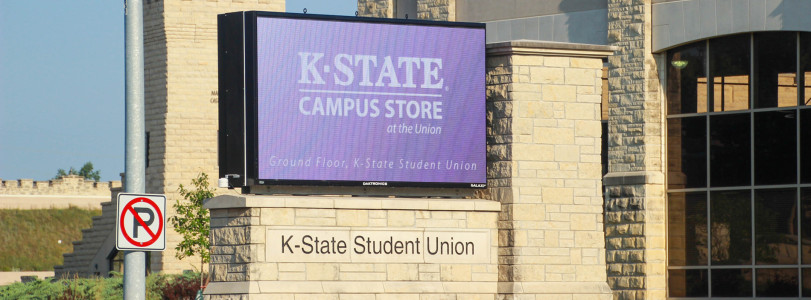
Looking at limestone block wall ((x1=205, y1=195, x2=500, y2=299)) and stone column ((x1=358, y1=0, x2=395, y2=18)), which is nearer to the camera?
limestone block wall ((x1=205, y1=195, x2=500, y2=299))

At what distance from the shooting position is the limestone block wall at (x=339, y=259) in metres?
17.0

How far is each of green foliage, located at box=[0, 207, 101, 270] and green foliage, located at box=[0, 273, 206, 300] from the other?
113 ft

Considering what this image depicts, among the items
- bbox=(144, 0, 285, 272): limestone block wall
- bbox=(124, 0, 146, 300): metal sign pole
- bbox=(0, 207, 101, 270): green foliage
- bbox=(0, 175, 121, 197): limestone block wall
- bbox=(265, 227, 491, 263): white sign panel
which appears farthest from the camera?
bbox=(0, 175, 121, 197): limestone block wall

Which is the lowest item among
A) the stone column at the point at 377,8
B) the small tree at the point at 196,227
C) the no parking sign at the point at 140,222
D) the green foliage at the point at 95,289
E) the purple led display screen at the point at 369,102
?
the green foliage at the point at 95,289

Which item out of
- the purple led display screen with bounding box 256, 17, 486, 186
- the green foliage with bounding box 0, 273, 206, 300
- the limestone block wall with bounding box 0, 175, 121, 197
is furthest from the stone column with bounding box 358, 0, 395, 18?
the limestone block wall with bounding box 0, 175, 121, 197

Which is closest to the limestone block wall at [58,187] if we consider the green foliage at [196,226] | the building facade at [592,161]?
the building facade at [592,161]

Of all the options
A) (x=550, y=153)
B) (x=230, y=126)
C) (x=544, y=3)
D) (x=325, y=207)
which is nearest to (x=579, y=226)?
(x=550, y=153)

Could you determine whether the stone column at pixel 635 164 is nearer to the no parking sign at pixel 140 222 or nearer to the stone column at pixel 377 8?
the stone column at pixel 377 8

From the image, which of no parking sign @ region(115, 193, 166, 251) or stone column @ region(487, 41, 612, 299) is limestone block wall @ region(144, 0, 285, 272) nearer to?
stone column @ region(487, 41, 612, 299)

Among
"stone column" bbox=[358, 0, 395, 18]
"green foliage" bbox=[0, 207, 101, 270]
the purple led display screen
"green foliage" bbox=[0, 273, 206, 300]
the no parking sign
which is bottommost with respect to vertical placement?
"green foliage" bbox=[0, 207, 101, 270]

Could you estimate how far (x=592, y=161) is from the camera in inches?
751

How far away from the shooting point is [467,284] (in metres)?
18.1

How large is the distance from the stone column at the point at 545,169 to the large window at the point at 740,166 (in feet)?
23.8

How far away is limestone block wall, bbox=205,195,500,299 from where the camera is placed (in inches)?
669
